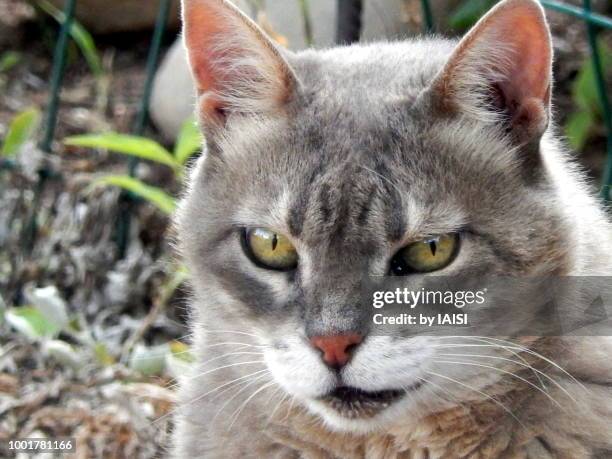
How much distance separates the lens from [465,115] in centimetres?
193

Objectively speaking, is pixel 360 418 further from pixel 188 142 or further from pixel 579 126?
pixel 579 126

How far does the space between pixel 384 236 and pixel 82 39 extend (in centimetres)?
246

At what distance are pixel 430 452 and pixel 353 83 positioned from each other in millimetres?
762

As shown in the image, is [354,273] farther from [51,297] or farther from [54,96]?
[54,96]

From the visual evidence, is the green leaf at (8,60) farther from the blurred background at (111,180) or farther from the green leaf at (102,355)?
the green leaf at (102,355)

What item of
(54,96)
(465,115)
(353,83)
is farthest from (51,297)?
(465,115)

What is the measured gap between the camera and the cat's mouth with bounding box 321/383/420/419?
1.80 metres

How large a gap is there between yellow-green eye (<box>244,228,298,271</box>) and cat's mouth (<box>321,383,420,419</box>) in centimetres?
26

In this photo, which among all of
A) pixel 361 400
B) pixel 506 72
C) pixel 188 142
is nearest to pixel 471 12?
pixel 188 142

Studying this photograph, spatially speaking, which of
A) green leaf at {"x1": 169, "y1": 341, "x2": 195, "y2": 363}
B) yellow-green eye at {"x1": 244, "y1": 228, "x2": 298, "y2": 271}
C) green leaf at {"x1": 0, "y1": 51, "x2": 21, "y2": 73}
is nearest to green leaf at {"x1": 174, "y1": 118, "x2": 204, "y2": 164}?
green leaf at {"x1": 169, "y1": 341, "x2": 195, "y2": 363}

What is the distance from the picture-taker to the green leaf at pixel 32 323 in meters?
2.89

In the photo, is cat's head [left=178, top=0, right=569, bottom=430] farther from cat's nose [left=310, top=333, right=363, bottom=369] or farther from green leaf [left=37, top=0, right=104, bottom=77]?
green leaf [left=37, top=0, right=104, bottom=77]

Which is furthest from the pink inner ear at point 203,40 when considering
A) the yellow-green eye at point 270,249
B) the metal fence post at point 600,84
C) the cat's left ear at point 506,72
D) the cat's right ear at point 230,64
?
the metal fence post at point 600,84

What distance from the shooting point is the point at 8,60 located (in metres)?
4.53
